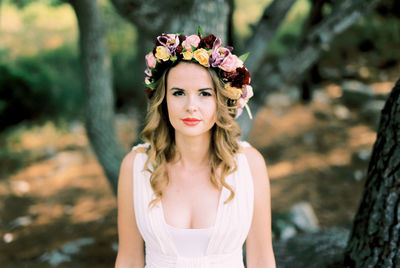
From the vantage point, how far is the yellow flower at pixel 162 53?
2141 millimetres

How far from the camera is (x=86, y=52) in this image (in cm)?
349

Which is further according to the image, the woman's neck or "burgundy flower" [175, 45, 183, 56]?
the woman's neck

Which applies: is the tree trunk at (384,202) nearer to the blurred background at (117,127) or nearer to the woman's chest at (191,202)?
the woman's chest at (191,202)

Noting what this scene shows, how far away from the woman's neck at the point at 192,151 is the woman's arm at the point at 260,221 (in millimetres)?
235

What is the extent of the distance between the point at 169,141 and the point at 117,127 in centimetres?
576

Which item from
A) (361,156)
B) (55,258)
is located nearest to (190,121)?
(55,258)

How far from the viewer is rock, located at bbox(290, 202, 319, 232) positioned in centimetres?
508

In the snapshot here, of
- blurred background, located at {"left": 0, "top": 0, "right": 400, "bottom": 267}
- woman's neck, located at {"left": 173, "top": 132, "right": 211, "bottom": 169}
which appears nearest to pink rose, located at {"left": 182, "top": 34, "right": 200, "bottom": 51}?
woman's neck, located at {"left": 173, "top": 132, "right": 211, "bottom": 169}

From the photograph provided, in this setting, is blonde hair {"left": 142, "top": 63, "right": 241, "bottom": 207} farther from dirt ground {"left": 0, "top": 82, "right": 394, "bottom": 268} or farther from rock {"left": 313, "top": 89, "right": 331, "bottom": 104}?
rock {"left": 313, "top": 89, "right": 331, "bottom": 104}

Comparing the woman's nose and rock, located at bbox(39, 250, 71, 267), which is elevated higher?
the woman's nose

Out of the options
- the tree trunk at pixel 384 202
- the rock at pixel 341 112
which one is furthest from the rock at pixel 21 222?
the rock at pixel 341 112

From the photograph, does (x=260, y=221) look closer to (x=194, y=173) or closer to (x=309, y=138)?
(x=194, y=173)

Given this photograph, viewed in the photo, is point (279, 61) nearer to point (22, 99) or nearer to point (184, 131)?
point (184, 131)

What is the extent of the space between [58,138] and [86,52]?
4.67 meters
